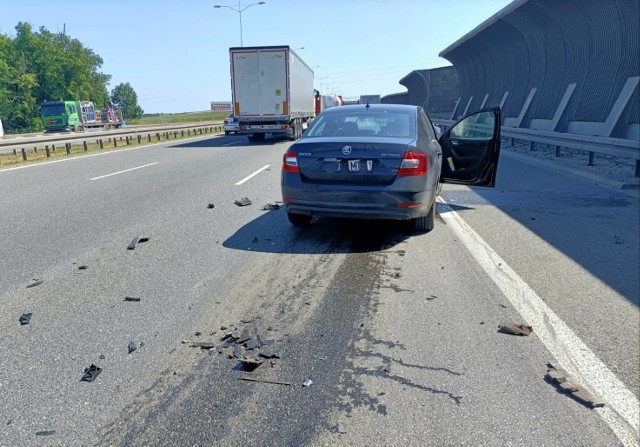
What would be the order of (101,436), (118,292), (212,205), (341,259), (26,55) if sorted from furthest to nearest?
(26,55) → (212,205) → (341,259) → (118,292) → (101,436)

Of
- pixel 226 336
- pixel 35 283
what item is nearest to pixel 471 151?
pixel 226 336

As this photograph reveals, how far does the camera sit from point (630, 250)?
18.8ft

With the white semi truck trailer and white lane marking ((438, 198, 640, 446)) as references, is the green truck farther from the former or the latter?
white lane marking ((438, 198, 640, 446))

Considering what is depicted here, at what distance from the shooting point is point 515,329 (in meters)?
3.71

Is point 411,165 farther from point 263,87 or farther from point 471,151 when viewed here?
point 263,87

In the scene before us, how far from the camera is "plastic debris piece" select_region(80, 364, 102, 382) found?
3.06 m

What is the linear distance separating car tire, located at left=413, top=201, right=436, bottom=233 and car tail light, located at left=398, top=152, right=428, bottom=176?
2.84 ft

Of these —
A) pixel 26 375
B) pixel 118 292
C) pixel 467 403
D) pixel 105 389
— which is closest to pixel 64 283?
pixel 118 292

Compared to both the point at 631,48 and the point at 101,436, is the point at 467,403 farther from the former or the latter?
the point at 631,48

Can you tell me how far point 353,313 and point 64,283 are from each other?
9.23ft

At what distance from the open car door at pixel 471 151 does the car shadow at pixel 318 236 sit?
1.71 metres

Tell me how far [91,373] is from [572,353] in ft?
10.2

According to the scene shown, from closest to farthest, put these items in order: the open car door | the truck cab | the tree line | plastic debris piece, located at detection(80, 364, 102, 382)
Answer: plastic debris piece, located at detection(80, 364, 102, 382)
the open car door
the truck cab
the tree line

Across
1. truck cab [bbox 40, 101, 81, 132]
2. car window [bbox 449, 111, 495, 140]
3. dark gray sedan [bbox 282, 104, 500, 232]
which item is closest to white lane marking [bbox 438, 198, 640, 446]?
dark gray sedan [bbox 282, 104, 500, 232]
